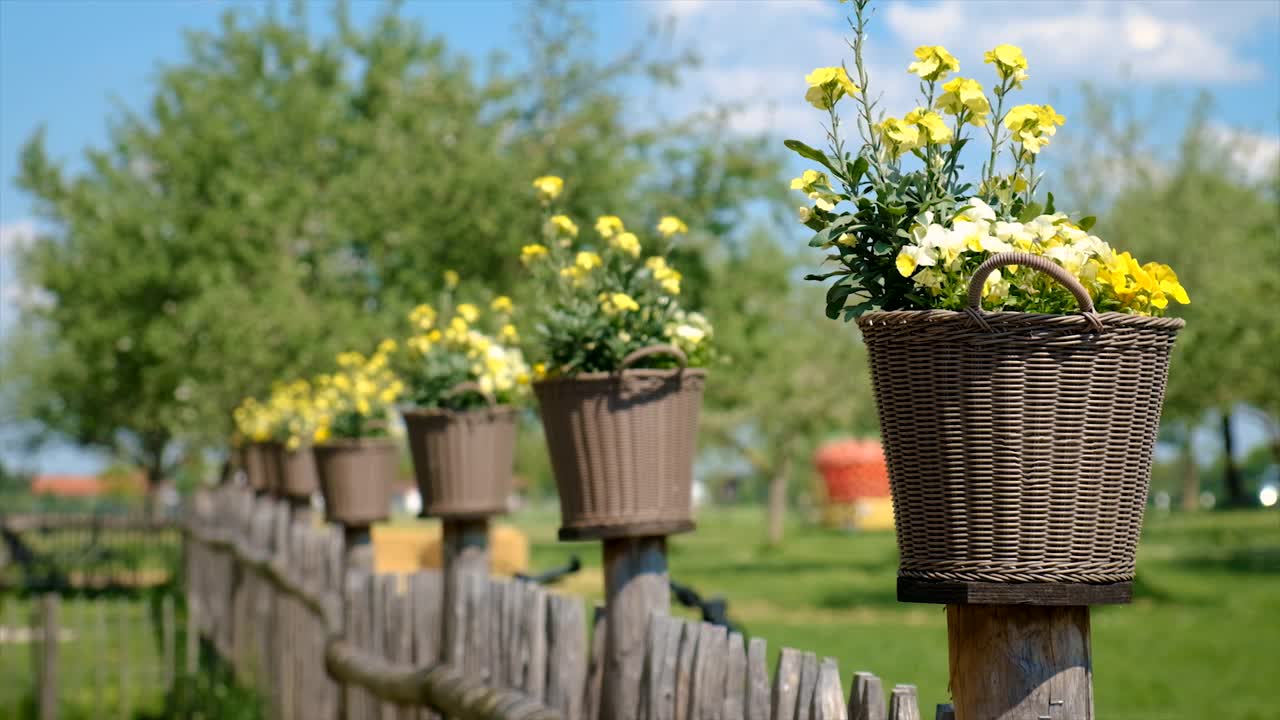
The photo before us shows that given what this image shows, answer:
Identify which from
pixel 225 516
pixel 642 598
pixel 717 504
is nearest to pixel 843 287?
pixel 642 598

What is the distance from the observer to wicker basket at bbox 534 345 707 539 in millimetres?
3838

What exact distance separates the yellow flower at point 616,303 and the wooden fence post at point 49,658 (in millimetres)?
5311

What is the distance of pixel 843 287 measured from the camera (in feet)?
7.52

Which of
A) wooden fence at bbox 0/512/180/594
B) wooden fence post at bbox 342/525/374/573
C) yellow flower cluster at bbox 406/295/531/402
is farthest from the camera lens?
wooden fence at bbox 0/512/180/594

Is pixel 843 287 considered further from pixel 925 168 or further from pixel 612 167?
pixel 612 167

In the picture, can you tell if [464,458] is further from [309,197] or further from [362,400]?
[309,197]

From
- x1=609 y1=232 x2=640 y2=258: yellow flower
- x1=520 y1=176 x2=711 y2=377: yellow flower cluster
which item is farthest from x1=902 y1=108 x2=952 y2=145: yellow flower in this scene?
x1=609 y1=232 x2=640 y2=258: yellow flower

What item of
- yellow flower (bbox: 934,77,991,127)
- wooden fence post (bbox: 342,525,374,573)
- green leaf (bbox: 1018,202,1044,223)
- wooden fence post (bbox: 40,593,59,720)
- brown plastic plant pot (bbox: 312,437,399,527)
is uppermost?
yellow flower (bbox: 934,77,991,127)

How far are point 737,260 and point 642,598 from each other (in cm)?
1159

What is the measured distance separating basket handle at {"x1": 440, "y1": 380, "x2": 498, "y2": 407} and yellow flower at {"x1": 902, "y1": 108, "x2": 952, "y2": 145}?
3.28 metres

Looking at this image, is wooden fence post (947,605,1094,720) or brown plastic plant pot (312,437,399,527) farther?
brown plastic plant pot (312,437,399,527)

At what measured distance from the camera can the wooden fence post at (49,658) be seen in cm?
816

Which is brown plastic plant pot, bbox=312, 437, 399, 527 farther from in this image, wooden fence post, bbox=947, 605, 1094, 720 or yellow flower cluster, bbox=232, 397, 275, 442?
wooden fence post, bbox=947, 605, 1094, 720

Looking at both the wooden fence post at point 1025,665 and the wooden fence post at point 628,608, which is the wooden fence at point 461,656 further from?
Answer: the wooden fence post at point 1025,665
